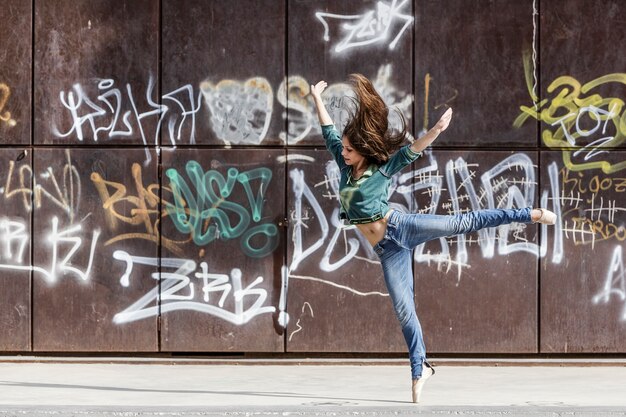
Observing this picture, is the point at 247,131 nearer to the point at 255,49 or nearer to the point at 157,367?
the point at 255,49

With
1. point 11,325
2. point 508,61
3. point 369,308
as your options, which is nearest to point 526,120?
point 508,61

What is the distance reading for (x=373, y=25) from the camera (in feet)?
34.4

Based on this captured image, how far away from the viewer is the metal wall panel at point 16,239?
1050 cm

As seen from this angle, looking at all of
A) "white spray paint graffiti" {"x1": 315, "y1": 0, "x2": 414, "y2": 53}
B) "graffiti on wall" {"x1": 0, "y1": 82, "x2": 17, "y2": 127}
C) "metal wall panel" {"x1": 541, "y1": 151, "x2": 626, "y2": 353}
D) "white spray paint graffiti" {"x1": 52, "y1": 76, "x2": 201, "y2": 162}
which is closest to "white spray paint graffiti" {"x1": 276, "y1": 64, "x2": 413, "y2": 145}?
"white spray paint graffiti" {"x1": 315, "y1": 0, "x2": 414, "y2": 53}

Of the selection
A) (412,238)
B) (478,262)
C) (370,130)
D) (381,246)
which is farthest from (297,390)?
(478,262)

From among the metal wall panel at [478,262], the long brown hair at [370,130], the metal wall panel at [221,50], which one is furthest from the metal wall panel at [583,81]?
the long brown hair at [370,130]

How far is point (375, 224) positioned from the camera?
8.25 metres

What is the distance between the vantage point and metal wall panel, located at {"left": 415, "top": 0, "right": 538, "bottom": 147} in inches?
412

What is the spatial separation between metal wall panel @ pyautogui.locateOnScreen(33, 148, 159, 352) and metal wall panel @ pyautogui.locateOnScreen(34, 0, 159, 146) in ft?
0.62

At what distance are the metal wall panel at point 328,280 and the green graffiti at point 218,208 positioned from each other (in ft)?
0.89

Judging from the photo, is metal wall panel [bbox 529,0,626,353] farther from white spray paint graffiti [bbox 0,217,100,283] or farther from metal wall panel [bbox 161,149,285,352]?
white spray paint graffiti [bbox 0,217,100,283]

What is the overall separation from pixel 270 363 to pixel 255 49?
2.56 metres

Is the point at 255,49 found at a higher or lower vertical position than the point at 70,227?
higher

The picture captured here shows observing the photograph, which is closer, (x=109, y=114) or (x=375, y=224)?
(x=375, y=224)
